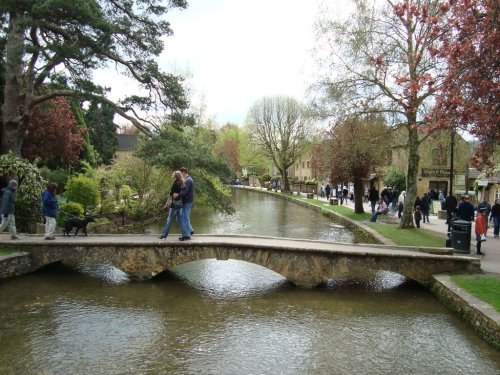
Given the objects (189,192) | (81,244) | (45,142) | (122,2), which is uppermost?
(122,2)

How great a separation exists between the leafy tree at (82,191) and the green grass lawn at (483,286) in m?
15.4

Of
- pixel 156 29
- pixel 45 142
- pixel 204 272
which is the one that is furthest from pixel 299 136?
pixel 204 272

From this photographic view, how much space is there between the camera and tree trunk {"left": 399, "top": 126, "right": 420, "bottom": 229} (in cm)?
1850

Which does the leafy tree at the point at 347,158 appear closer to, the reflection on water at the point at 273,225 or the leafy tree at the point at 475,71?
the reflection on water at the point at 273,225

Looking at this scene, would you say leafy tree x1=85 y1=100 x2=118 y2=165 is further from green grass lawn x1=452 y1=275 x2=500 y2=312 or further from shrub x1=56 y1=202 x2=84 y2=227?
green grass lawn x1=452 y1=275 x2=500 y2=312

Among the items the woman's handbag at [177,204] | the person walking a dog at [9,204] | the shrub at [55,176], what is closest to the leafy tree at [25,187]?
the person walking a dog at [9,204]

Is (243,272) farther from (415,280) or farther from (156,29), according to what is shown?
Answer: (156,29)

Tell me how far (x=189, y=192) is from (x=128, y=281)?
2.93 m

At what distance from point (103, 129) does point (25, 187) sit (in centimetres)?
4014

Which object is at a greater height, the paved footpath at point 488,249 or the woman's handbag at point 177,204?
the woman's handbag at point 177,204

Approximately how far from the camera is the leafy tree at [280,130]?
54125 mm

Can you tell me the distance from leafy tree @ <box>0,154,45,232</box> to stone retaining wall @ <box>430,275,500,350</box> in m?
12.9

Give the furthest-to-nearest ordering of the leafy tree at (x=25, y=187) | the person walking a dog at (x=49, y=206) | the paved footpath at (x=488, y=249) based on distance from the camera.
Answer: the leafy tree at (x=25, y=187), the person walking a dog at (x=49, y=206), the paved footpath at (x=488, y=249)

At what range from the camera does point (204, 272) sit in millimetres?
13227
